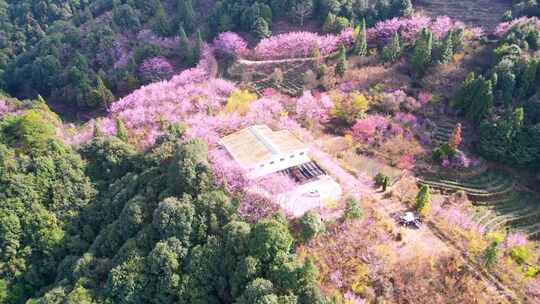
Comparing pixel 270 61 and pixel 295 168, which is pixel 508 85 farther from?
pixel 270 61

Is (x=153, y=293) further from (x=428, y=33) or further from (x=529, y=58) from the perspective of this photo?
(x=529, y=58)

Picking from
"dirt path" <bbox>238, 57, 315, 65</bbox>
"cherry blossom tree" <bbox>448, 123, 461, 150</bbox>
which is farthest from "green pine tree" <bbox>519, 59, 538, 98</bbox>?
"dirt path" <bbox>238, 57, 315, 65</bbox>

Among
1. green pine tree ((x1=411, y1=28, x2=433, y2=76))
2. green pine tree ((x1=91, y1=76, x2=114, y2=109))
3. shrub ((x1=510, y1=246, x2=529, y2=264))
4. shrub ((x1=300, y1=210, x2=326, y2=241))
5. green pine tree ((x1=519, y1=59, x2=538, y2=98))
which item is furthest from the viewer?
green pine tree ((x1=91, y1=76, x2=114, y2=109))

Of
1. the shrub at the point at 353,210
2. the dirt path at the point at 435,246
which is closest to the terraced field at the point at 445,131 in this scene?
the dirt path at the point at 435,246

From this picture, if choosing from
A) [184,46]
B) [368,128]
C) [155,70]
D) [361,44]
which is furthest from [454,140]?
[155,70]

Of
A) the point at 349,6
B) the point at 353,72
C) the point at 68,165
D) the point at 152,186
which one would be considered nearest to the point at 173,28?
the point at 349,6

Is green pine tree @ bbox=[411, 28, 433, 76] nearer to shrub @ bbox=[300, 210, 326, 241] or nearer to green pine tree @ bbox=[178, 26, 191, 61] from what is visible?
shrub @ bbox=[300, 210, 326, 241]
